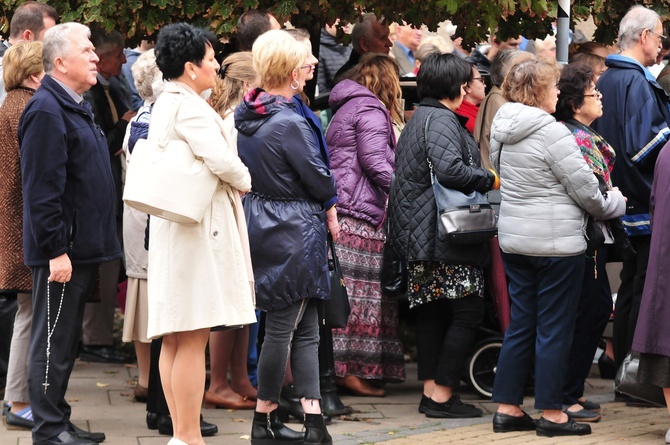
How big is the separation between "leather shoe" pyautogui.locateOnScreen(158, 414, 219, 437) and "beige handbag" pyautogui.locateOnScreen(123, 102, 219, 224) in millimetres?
1432

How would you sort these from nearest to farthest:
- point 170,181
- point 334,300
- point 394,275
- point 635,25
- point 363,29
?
point 170,181 < point 334,300 < point 394,275 < point 635,25 < point 363,29

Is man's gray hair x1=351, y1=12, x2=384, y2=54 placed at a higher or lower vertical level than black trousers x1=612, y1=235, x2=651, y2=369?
higher

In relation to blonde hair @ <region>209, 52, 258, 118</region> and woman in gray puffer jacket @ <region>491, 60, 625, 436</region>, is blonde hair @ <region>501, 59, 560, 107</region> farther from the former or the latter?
blonde hair @ <region>209, 52, 258, 118</region>

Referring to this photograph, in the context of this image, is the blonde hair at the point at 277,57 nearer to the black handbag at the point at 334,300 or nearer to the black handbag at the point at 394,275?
the black handbag at the point at 334,300

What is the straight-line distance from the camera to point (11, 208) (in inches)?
250

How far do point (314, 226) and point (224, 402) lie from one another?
1.66m

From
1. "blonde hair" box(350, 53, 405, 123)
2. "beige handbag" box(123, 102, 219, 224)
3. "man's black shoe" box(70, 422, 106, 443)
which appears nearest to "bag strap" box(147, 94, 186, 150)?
"beige handbag" box(123, 102, 219, 224)

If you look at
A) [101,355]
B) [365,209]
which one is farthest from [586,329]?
[101,355]

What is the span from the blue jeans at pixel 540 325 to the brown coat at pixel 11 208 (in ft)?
8.47

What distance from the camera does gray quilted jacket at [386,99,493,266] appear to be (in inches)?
264

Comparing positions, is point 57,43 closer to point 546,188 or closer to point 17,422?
point 17,422

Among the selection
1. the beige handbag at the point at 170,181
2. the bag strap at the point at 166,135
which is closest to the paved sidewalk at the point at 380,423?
the beige handbag at the point at 170,181

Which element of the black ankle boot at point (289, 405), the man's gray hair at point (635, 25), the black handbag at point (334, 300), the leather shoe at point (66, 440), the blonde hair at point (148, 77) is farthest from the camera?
the man's gray hair at point (635, 25)

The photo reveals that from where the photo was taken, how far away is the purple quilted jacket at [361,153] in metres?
7.24
